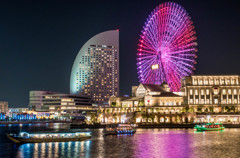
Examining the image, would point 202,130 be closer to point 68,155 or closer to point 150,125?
point 150,125

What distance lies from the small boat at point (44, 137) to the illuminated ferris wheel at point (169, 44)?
161 ft

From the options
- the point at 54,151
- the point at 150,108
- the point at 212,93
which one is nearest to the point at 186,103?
the point at 212,93

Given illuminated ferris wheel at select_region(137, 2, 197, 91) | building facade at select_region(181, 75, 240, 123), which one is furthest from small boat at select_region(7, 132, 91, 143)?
building facade at select_region(181, 75, 240, 123)

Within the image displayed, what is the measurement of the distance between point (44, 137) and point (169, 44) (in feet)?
193

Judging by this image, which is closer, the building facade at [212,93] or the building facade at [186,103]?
the building facade at [186,103]

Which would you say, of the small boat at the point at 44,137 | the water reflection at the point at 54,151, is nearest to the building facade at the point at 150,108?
the small boat at the point at 44,137

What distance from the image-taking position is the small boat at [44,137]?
7331cm

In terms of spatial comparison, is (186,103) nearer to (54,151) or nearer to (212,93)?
(212,93)

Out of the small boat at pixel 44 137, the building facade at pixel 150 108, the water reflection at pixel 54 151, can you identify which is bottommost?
the water reflection at pixel 54 151

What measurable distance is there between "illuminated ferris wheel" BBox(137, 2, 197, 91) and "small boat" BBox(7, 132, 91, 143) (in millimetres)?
49123

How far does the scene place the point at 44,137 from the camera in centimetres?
7469

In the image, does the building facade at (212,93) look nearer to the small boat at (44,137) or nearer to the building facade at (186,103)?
the building facade at (186,103)

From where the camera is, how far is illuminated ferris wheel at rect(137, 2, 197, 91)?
112 metres

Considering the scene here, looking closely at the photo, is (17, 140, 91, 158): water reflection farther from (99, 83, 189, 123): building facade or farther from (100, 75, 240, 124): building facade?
(100, 75, 240, 124): building facade
